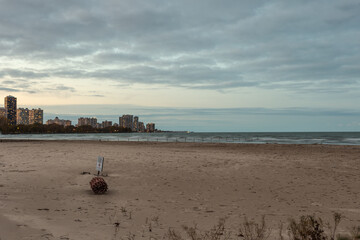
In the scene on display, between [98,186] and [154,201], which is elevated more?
[98,186]

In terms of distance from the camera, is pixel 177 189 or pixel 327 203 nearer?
pixel 327 203

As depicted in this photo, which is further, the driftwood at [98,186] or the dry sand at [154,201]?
the driftwood at [98,186]

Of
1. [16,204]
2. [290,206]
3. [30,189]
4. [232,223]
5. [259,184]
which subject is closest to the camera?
[232,223]

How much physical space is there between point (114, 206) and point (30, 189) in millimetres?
3946

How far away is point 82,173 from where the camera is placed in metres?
14.3

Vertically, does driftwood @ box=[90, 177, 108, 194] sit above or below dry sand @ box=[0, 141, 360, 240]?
above

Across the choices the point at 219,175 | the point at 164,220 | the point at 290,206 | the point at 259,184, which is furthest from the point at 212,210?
the point at 219,175

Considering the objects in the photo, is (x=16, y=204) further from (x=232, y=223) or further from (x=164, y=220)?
(x=232, y=223)

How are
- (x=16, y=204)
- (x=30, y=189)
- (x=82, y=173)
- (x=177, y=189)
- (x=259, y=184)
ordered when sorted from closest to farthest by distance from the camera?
(x=16, y=204), (x=30, y=189), (x=177, y=189), (x=259, y=184), (x=82, y=173)

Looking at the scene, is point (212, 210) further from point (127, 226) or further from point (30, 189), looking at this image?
point (30, 189)

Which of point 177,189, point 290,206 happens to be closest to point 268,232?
point 290,206

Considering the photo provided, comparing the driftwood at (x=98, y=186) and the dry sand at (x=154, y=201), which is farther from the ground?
the driftwood at (x=98, y=186)

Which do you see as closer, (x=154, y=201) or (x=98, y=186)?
(x=154, y=201)

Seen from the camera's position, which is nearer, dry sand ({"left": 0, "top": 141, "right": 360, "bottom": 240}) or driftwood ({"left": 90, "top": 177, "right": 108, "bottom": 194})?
dry sand ({"left": 0, "top": 141, "right": 360, "bottom": 240})
